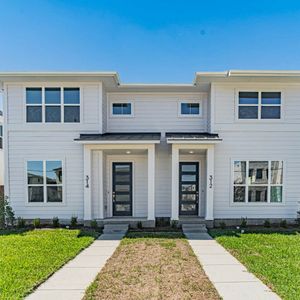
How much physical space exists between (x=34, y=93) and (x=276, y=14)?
1104cm

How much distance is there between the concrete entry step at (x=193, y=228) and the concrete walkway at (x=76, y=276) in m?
2.94

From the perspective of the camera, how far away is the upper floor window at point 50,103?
407 inches

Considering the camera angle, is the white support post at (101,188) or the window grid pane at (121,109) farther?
the window grid pane at (121,109)

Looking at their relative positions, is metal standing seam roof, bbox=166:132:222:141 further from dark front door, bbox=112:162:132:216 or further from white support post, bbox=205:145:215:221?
dark front door, bbox=112:162:132:216

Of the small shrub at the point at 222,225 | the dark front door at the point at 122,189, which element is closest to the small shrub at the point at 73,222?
the dark front door at the point at 122,189

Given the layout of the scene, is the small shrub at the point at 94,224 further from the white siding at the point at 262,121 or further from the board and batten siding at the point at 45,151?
the white siding at the point at 262,121

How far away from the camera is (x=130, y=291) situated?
445 cm

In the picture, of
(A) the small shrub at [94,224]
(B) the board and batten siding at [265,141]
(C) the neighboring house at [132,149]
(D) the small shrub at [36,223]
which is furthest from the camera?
(B) the board and batten siding at [265,141]

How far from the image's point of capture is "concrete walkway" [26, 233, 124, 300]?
Answer: 172 inches

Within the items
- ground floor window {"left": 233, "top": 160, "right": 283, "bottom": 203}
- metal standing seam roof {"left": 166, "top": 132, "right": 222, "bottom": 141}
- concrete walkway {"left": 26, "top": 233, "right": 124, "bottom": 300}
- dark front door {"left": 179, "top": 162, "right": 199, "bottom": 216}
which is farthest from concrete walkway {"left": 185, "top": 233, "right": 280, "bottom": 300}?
metal standing seam roof {"left": 166, "top": 132, "right": 222, "bottom": 141}

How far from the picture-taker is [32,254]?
6.42m

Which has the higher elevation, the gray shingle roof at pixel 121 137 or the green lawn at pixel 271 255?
the gray shingle roof at pixel 121 137

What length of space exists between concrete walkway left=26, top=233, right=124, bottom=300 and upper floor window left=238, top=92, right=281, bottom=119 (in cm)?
712

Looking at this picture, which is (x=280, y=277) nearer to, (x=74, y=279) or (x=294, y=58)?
(x=74, y=279)
